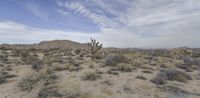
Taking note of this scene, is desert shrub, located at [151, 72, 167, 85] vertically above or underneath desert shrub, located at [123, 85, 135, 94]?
above

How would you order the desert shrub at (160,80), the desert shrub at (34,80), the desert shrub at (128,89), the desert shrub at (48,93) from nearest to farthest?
the desert shrub at (48,93) < the desert shrub at (128,89) < the desert shrub at (34,80) < the desert shrub at (160,80)

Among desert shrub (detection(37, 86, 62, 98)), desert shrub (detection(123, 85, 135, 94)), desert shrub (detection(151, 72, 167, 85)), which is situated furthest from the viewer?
desert shrub (detection(151, 72, 167, 85))

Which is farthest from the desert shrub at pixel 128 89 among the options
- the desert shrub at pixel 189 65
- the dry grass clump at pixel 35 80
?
the desert shrub at pixel 189 65

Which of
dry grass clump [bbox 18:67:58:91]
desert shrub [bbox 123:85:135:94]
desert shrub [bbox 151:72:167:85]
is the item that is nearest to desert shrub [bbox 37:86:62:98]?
dry grass clump [bbox 18:67:58:91]

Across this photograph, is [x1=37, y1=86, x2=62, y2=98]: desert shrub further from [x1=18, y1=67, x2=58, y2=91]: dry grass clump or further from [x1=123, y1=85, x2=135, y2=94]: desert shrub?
[x1=123, y1=85, x2=135, y2=94]: desert shrub

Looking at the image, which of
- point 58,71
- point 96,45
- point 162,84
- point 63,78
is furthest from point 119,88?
point 96,45

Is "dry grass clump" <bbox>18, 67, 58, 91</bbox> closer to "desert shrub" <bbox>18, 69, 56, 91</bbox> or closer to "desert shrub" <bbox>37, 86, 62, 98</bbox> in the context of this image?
"desert shrub" <bbox>18, 69, 56, 91</bbox>

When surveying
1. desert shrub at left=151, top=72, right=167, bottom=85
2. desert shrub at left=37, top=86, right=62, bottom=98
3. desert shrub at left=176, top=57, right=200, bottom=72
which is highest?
desert shrub at left=176, top=57, right=200, bottom=72

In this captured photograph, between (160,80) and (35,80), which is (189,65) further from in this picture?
(35,80)

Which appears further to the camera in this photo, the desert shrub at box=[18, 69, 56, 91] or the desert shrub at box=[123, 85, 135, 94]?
the desert shrub at box=[18, 69, 56, 91]

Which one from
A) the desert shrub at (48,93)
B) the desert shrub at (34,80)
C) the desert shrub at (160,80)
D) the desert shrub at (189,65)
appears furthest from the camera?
the desert shrub at (189,65)

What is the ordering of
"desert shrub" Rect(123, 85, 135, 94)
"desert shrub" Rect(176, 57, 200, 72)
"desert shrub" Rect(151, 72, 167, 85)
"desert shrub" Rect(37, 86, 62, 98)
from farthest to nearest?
"desert shrub" Rect(176, 57, 200, 72), "desert shrub" Rect(151, 72, 167, 85), "desert shrub" Rect(123, 85, 135, 94), "desert shrub" Rect(37, 86, 62, 98)

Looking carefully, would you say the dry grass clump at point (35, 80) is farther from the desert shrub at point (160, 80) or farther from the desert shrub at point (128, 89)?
the desert shrub at point (160, 80)

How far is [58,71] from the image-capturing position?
18391 mm
